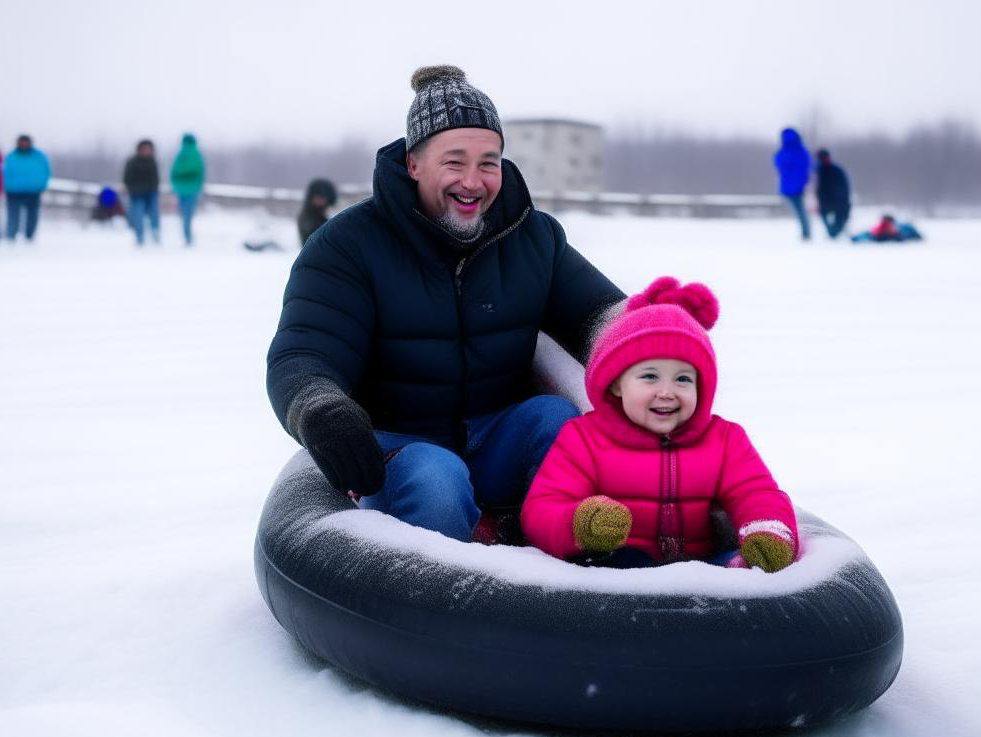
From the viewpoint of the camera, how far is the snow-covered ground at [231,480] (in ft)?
6.48

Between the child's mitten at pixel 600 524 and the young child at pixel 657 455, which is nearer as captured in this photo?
the child's mitten at pixel 600 524

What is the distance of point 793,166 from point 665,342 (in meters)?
11.5

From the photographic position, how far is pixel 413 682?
1.83 meters

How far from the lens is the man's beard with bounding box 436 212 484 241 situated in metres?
2.40

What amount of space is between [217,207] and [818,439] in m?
20.2

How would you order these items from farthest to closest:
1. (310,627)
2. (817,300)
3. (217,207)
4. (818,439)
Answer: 1. (217,207)
2. (817,300)
3. (818,439)
4. (310,627)

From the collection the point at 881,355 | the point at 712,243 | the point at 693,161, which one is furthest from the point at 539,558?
the point at 693,161

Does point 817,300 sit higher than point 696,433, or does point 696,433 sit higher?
point 696,433

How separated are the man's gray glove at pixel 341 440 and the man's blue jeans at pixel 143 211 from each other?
36.6 ft

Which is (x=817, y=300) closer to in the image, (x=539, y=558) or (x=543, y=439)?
(x=543, y=439)

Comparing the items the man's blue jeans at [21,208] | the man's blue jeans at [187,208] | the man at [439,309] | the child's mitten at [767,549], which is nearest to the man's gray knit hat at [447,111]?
the man at [439,309]

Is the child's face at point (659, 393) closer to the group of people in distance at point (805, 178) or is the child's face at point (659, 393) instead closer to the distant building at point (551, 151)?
the group of people in distance at point (805, 178)

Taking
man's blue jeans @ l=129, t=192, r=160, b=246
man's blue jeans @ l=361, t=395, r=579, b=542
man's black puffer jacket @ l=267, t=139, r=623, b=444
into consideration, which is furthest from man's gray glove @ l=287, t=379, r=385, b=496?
man's blue jeans @ l=129, t=192, r=160, b=246

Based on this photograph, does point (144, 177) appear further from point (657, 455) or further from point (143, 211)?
point (657, 455)
